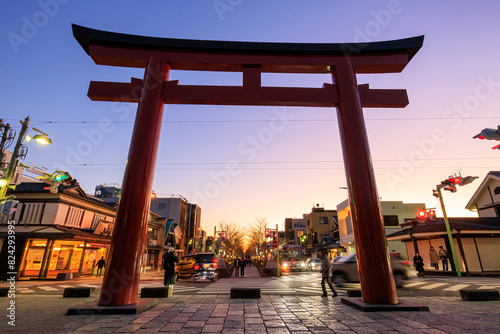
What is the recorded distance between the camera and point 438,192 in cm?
1794

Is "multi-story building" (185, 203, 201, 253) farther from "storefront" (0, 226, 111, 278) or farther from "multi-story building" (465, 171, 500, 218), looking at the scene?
"multi-story building" (465, 171, 500, 218)

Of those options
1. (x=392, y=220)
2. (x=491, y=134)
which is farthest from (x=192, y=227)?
(x=491, y=134)

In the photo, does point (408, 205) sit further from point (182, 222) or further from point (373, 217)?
point (182, 222)

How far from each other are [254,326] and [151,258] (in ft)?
125

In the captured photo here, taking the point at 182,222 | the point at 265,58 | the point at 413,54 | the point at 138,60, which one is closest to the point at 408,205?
the point at 413,54

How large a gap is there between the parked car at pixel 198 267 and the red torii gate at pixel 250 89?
40.9 feet

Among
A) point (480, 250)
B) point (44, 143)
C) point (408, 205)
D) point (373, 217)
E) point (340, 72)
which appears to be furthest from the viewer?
point (408, 205)

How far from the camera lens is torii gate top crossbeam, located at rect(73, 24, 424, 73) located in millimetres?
7238

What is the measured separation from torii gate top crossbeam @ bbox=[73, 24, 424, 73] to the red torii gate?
0.03 metres

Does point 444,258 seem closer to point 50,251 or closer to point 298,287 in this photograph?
point 298,287

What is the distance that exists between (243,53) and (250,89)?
48.3 inches

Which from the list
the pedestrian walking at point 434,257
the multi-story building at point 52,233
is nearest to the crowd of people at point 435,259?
the pedestrian walking at point 434,257

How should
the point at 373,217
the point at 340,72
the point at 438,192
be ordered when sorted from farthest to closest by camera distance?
the point at 438,192
the point at 340,72
the point at 373,217

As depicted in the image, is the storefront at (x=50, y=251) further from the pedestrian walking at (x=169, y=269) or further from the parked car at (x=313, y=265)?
the parked car at (x=313, y=265)
